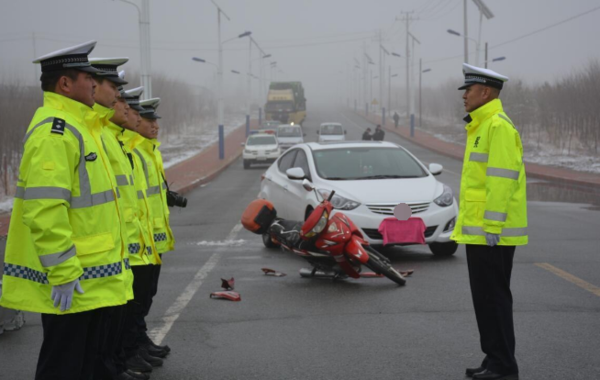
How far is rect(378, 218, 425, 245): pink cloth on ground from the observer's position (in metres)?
9.59

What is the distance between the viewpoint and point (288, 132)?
45.1 metres

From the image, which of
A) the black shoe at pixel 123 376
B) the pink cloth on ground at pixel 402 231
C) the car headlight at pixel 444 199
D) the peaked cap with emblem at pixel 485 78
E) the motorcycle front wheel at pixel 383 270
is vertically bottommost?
the black shoe at pixel 123 376

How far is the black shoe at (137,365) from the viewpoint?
5.29 meters

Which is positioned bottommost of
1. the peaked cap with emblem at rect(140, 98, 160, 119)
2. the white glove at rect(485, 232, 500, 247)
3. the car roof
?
the white glove at rect(485, 232, 500, 247)

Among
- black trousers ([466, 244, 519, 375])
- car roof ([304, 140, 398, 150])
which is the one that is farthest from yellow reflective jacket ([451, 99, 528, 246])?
car roof ([304, 140, 398, 150])

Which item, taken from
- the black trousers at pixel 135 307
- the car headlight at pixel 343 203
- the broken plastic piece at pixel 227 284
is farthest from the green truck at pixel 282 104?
the black trousers at pixel 135 307

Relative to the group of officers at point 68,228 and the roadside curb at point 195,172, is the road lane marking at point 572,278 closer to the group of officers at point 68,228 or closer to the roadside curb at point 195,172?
the group of officers at point 68,228

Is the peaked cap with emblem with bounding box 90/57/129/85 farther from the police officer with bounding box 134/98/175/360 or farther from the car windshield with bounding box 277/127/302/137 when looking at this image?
the car windshield with bounding box 277/127/302/137

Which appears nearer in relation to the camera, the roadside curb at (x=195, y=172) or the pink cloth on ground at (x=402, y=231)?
the pink cloth on ground at (x=402, y=231)

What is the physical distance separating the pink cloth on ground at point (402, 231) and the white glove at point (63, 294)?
6254 mm

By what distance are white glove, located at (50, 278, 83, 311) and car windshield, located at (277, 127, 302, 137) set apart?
41220 mm

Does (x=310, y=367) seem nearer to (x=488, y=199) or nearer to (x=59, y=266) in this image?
A: (x=488, y=199)

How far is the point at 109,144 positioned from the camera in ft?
15.0

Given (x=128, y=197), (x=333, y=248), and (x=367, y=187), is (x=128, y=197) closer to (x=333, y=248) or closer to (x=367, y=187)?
(x=333, y=248)
